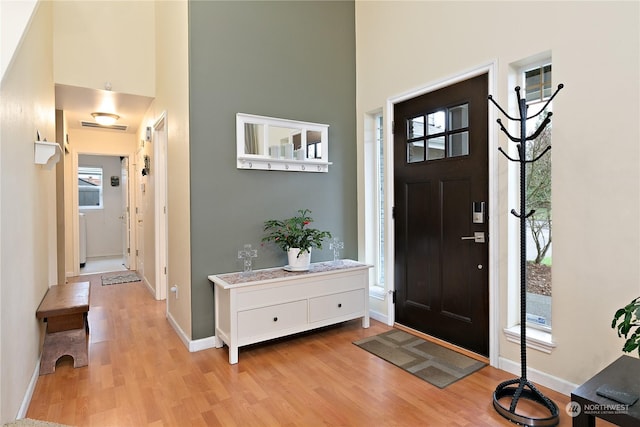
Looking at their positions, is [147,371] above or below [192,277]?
below

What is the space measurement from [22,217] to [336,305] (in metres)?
2.41

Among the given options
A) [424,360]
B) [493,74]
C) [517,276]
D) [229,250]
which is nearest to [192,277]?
[229,250]

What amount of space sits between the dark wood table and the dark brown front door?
1086mm

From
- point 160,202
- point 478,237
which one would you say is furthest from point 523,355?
point 160,202

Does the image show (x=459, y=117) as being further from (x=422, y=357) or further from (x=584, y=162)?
(x=422, y=357)

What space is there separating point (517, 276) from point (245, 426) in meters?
2.09

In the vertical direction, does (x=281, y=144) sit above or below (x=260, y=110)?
below

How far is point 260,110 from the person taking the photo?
3352 mm

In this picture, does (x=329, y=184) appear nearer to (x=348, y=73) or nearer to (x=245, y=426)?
(x=348, y=73)

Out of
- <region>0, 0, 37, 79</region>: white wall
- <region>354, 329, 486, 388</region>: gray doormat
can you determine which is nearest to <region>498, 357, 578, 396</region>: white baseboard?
<region>354, 329, 486, 388</region>: gray doormat

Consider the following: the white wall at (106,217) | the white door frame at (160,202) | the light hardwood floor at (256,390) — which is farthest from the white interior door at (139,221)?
the light hardwood floor at (256,390)

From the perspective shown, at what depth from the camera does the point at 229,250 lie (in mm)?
3188

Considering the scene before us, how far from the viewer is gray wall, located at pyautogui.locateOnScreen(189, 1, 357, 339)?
120 inches

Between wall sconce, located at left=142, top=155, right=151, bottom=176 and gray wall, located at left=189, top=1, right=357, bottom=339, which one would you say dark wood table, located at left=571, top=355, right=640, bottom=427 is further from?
wall sconce, located at left=142, top=155, right=151, bottom=176
